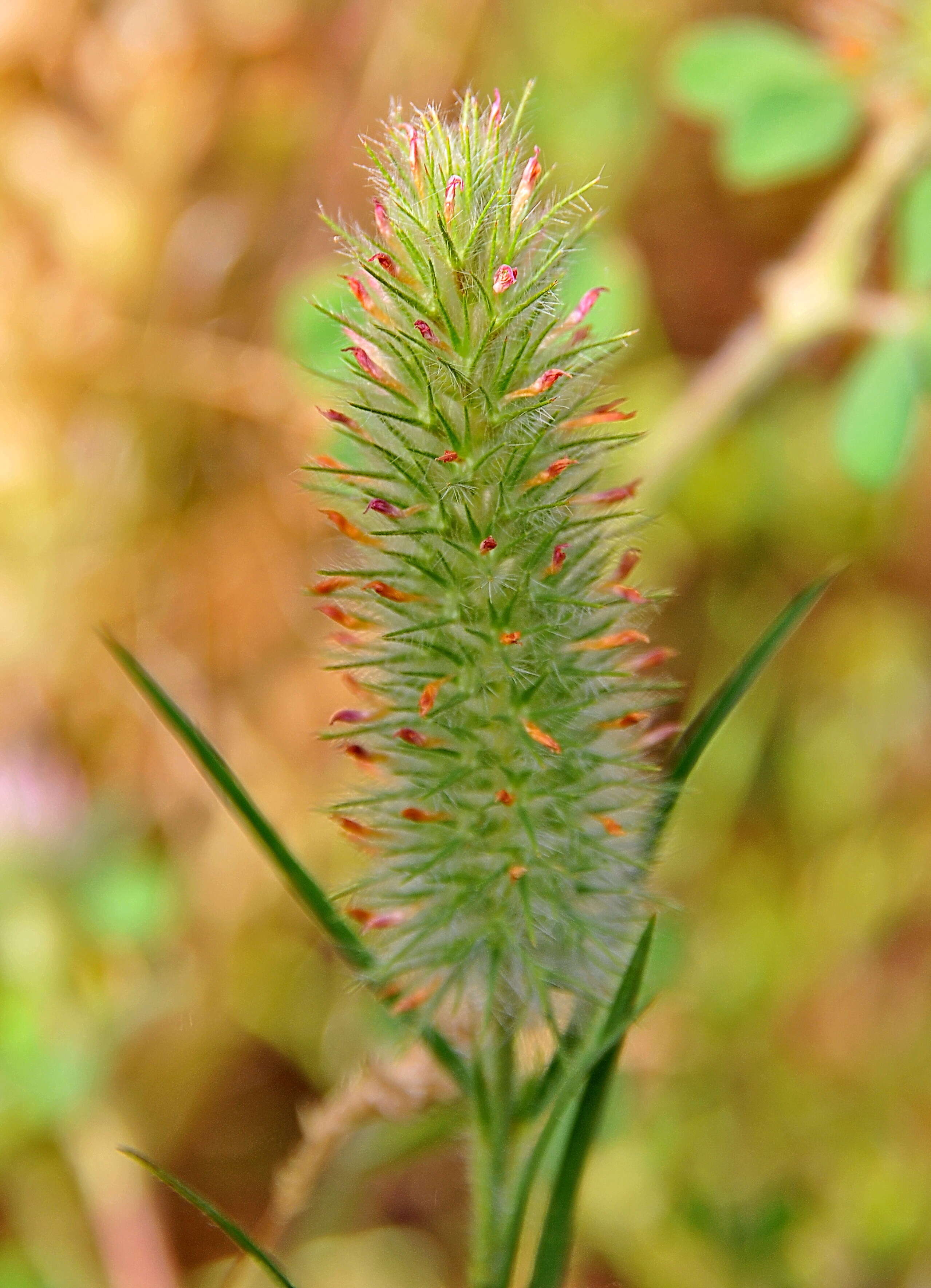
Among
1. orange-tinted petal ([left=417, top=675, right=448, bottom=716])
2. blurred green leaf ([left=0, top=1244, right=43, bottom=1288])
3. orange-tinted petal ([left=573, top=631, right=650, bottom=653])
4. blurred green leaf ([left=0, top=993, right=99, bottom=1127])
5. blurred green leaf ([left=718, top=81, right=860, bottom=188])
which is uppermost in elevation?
blurred green leaf ([left=718, top=81, right=860, bottom=188])

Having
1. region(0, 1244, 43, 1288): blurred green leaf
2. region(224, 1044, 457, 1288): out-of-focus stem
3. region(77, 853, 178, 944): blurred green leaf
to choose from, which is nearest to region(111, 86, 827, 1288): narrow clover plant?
region(224, 1044, 457, 1288): out-of-focus stem

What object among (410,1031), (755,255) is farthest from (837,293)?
(410,1031)

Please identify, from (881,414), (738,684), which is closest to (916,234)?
(881,414)

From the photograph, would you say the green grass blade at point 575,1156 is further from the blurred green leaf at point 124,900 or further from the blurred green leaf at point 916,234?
the blurred green leaf at point 124,900

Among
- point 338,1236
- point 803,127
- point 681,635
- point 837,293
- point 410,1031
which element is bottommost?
point 338,1236

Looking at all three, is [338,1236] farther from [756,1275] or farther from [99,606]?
[99,606]

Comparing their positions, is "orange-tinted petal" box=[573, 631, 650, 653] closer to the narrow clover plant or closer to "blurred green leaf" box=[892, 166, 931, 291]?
the narrow clover plant

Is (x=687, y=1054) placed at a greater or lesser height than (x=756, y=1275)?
greater
